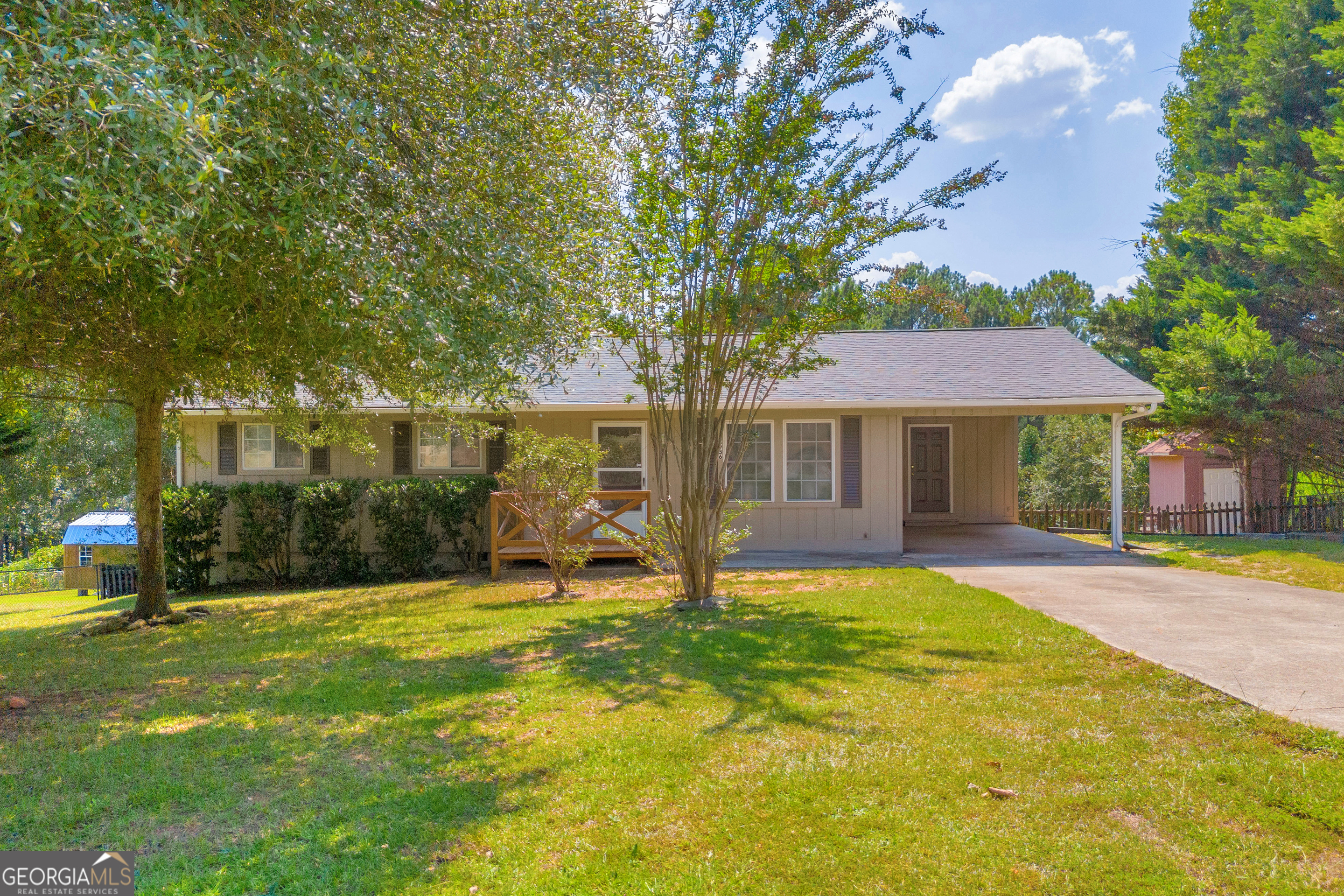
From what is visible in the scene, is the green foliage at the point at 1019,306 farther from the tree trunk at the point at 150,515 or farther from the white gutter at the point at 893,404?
the tree trunk at the point at 150,515

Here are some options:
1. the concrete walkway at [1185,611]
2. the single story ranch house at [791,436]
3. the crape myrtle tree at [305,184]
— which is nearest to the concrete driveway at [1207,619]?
the concrete walkway at [1185,611]

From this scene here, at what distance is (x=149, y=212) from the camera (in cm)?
368

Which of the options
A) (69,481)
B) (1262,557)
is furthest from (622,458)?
(69,481)

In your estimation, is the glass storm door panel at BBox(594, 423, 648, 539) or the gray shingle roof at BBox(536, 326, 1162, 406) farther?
the glass storm door panel at BBox(594, 423, 648, 539)

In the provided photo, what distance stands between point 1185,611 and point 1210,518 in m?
12.0

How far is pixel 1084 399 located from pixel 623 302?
784cm

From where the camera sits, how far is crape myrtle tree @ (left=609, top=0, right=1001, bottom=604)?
7371 mm

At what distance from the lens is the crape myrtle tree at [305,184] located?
3.41 meters

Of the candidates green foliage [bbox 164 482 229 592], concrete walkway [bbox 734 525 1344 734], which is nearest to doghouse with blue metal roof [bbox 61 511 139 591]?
green foliage [bbox 164 482 229 592]

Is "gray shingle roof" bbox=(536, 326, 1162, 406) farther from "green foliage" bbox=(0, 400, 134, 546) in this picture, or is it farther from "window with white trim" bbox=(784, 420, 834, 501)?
"green foliage" bbox=(0, 400, 134, 546)

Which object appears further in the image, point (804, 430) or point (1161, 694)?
point (804, 430)

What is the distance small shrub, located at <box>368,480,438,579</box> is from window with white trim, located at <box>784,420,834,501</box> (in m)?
5.45

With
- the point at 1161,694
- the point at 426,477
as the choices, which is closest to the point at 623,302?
the point at 1161,694

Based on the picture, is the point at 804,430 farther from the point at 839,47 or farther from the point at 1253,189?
the point at 1253,189
